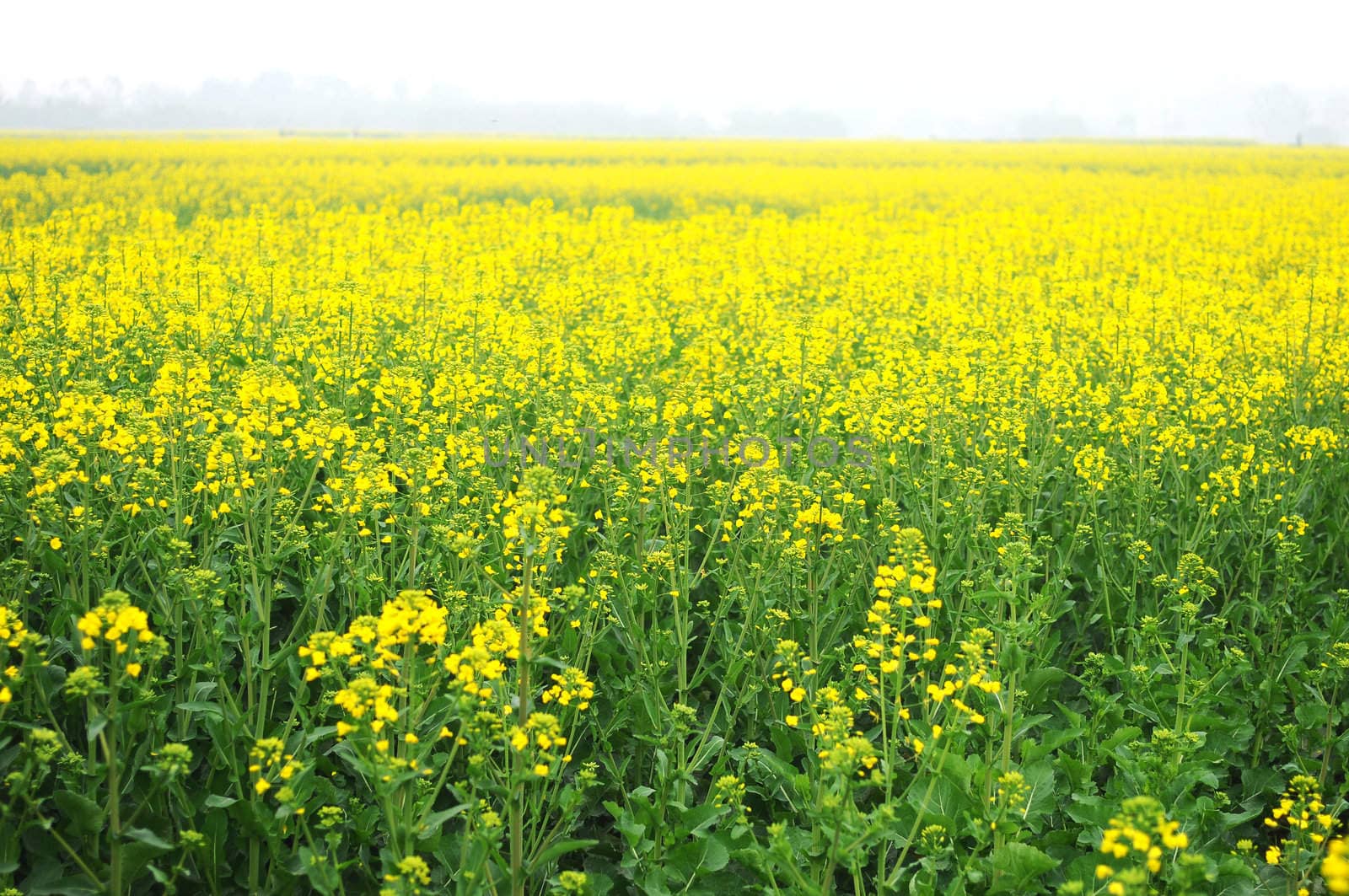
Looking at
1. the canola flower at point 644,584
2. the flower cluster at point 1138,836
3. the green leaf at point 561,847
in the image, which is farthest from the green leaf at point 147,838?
the flower cluster at point 1138,836

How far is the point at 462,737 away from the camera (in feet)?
8.68

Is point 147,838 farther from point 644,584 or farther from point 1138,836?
point 1138,836

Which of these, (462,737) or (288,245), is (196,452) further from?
(288,245)

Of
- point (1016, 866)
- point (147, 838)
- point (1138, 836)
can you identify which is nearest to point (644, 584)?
point (1016, 866)

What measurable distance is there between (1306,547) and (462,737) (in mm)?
4947

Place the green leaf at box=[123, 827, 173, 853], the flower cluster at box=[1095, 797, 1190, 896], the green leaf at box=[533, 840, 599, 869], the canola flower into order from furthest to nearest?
1. the canola flower
2. the green leaf at box=[533, 840, 599, 869]
3. the green leaf at box=[123, 827, 173, 853]
4. the flower cluster at box=[1095, 797, 1190, 896]

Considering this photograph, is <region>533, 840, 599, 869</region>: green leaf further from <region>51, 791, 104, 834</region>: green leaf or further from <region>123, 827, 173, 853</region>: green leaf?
<region>51, 791, 104, 834</region>: green leaf

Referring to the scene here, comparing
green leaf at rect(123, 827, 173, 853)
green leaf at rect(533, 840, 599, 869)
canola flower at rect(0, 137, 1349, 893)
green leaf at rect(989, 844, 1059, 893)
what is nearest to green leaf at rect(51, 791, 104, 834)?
canola flower at rect(0, 137, 1349, 893)

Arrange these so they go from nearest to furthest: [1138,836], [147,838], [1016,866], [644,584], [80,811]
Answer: [1138,836] < [147,838] < [80,811] < [1016,866] < [644,584]

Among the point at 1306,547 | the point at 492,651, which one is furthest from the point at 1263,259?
the point at 492,651

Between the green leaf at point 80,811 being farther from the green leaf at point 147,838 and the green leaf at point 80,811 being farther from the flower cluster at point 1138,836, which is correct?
the flower cluster at point 1138,836

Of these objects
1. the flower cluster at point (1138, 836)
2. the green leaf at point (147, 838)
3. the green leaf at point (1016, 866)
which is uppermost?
the flower cluster at point (1138, 836)

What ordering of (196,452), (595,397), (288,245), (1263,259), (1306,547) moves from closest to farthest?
(196,452) < (595,397) < (1306,547) < (288,245) < (1263,259)

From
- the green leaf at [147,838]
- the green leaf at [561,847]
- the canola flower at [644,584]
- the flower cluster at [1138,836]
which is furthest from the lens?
the canola flower at [644,584]
